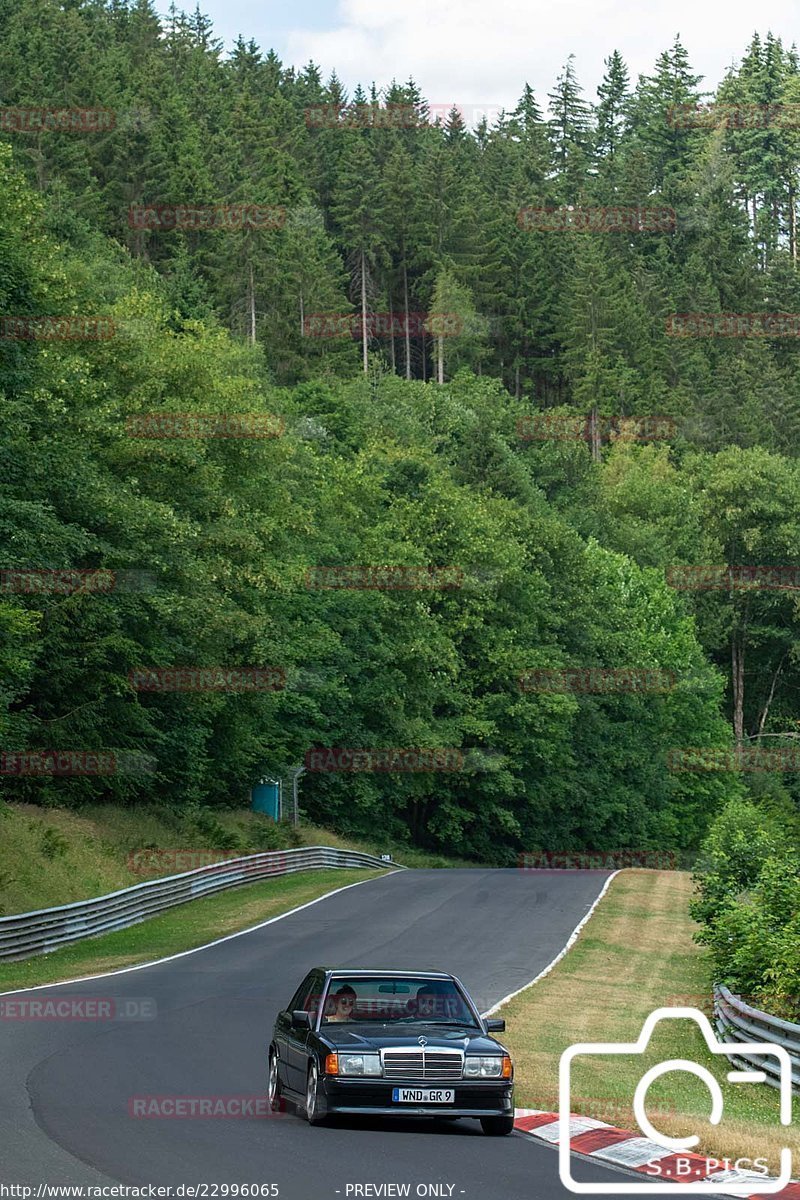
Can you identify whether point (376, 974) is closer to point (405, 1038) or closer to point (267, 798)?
point (405, 1038)

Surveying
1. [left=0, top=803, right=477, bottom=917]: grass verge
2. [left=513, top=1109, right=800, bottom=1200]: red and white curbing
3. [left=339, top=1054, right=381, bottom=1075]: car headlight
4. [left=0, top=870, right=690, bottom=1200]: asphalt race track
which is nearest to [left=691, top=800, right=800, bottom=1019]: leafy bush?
[left=0, top=870, right=690, bottom=1200]: asphalt race track

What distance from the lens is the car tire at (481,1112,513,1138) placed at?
12.9 metres

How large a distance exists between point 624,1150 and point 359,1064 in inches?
88.5

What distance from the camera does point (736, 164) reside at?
655 ft

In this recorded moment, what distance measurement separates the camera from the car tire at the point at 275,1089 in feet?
45.9

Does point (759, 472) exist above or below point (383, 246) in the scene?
below

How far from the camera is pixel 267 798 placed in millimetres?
58812

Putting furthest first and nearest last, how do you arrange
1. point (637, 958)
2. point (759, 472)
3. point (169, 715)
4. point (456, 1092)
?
point (759, 472) < point (169, 715) < point (637, 958) < point (456, 1092)

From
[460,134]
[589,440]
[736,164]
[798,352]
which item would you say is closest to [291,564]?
[589,440]

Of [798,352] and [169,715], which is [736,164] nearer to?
[798,352]

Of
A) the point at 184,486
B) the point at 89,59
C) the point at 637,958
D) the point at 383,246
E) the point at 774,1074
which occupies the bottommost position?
the point at 637,958

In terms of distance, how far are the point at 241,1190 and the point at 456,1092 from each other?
10.5ft

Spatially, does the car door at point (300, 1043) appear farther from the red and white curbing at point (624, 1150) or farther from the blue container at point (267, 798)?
the blue container at point (267, 798)

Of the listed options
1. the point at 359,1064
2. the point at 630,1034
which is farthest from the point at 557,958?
the point at 359,1064
